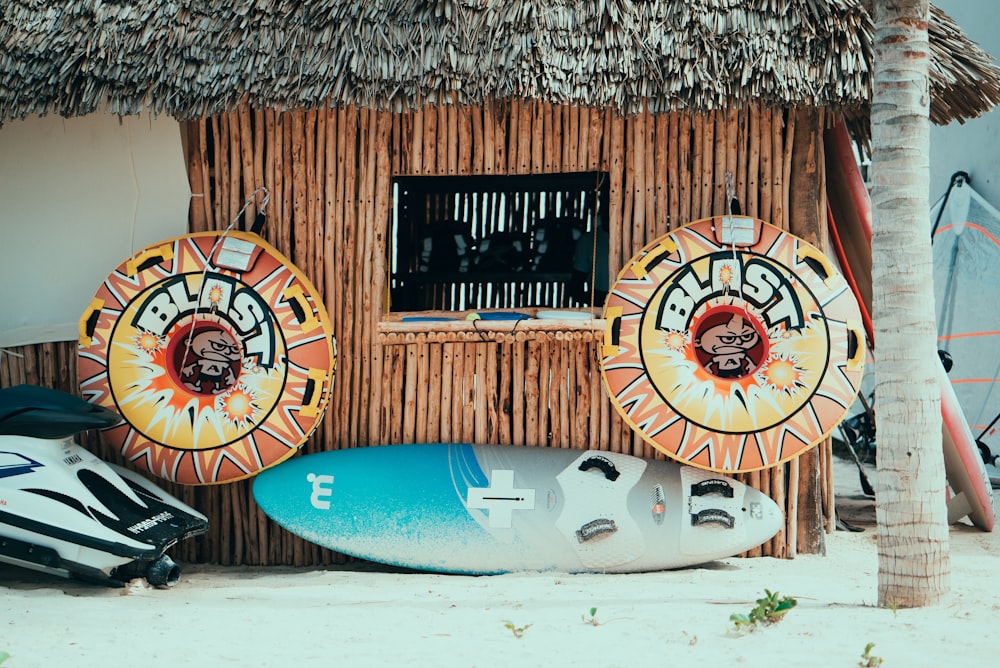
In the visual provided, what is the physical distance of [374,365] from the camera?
5211mm

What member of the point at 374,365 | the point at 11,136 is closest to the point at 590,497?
the point at 374,365

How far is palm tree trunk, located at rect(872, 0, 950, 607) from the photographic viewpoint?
150 inches

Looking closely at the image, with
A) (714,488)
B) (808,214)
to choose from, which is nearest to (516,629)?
(714,488)

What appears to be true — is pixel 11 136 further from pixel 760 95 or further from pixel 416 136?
pixel 760 95

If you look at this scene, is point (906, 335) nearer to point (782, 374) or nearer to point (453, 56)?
point (782, 374)

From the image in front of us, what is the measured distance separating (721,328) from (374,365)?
1801 millimetres

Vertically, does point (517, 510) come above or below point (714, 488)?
below

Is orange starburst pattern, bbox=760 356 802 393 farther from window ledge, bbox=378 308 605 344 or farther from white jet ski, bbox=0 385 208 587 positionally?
white jet ski, bbox=0 385 208 587

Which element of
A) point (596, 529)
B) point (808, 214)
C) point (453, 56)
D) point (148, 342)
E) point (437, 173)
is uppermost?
point (453, 56)

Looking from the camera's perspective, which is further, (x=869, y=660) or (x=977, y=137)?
(x=977, y=137)

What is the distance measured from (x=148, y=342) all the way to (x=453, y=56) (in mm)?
2089

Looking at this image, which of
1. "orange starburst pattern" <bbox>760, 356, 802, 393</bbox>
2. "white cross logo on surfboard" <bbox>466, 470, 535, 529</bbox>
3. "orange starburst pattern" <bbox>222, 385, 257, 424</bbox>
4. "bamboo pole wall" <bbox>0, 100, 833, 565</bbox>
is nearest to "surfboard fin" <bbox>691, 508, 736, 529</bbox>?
"bamboo pole wall" <bbox>0, 100, 833, 565</bbox>

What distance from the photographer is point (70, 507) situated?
14.4 feet

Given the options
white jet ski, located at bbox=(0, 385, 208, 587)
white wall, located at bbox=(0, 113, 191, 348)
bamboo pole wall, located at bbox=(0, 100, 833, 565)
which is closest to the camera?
white jet ski, located at bbox=(0, 385, 208, 587)
